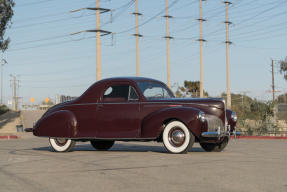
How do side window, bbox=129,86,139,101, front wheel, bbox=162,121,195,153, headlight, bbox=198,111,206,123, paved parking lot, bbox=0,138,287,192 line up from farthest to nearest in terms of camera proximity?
side window, bbox=129,86,139,101
front wheel, bbox=162,121,195,153
headlight, bbox=198,111,206,123
paved parking lot, bbox=0,138,287,192

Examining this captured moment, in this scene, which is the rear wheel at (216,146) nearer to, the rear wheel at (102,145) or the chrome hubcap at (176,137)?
the chrome hubcap at (176,137)

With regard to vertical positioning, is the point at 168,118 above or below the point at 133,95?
below

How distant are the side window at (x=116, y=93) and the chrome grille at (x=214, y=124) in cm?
221

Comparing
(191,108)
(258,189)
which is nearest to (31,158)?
(191,108)

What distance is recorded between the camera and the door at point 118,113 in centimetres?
1202

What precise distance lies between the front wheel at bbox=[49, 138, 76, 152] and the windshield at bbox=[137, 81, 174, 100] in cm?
239

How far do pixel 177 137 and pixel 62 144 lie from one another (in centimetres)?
344

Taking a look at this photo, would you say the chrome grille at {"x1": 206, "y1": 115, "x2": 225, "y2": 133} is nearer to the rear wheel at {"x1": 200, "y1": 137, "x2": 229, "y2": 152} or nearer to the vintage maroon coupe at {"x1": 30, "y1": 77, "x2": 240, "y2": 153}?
the vintage maroon coupe at {"x1": 30, "y1": 77, "x2": 240, "y2": 153}

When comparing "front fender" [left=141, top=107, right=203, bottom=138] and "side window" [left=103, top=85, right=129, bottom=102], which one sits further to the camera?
"side window" [left=103, top=85, right=129, bottom=102]

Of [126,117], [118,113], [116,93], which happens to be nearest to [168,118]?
[126,117]

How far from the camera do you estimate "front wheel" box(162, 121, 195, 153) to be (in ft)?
36.7

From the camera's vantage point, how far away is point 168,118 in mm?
11383

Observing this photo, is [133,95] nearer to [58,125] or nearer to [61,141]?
[58,125]

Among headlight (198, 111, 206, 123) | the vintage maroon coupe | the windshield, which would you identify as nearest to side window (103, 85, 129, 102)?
the vintage maroon coupe
